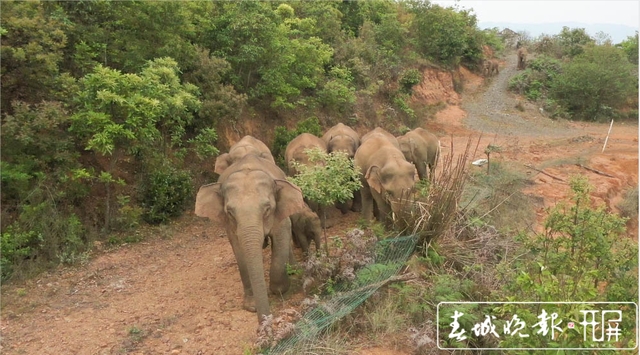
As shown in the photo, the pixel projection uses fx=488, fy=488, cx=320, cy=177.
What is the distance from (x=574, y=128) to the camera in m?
26.8

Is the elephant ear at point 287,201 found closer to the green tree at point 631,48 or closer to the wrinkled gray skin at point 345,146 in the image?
the wrinkled gray skin at point 345,146

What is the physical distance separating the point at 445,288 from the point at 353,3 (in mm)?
22822

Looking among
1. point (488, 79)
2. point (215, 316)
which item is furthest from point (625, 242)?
point (488, 79)

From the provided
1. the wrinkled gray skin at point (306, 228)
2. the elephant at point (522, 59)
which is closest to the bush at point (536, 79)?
the elephant at point (522, 59)

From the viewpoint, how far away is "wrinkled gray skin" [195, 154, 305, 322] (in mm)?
6160

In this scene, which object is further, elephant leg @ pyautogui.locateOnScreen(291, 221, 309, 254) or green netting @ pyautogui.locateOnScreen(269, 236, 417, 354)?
elephant leg @ pyautogui.locateOnScreen(291, 221, 309, 254)

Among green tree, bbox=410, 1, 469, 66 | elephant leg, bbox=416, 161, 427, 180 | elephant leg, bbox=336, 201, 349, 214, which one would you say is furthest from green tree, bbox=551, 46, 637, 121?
elephant leg, bbox=336, 201, 349, 214

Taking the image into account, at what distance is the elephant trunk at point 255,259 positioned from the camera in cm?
612

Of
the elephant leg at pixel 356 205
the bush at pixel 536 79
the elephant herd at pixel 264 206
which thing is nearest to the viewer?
the elephant herd at pixel 264 206

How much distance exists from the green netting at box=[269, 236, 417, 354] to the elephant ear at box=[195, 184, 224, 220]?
1.93 m

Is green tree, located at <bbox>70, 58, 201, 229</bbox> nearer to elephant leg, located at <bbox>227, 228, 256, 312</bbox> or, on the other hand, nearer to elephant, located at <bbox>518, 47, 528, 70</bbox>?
elephant leg, located at <bbox>227, 228, 256, 312</bbox>

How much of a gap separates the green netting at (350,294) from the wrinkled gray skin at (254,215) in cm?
69

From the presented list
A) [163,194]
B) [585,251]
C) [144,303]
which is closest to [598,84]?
[585,251]

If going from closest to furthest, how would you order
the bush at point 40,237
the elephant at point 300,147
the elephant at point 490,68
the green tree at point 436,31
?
the bush at point 40,237, the elephant at point 300,147, the green tree at point 436,31, the elephant at point 490,68
